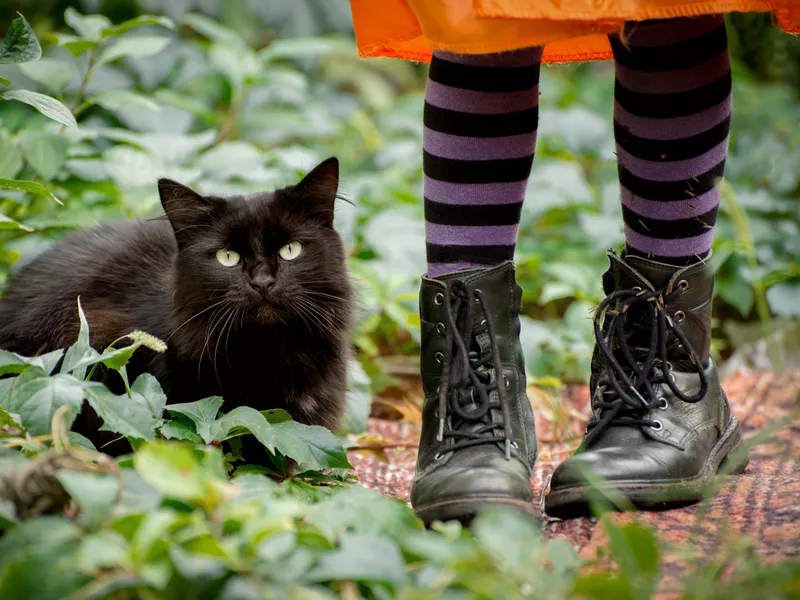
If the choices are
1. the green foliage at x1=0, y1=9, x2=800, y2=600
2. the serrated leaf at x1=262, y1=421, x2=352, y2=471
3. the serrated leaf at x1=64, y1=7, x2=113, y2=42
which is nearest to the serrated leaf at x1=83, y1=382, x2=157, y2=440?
the green foliage at x1=0, y1=9, x2=800, y2=600

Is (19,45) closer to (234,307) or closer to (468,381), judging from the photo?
(234,307)

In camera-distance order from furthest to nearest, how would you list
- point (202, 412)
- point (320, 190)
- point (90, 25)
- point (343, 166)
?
point (343, 166)
point (90, 25)
point (320, 190)
point (202, 412)

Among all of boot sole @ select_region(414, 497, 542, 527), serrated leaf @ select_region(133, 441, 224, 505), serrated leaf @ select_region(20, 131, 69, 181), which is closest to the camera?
serrated leaf @ select_region(133, 441, 224, 505)

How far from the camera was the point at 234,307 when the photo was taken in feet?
4.74

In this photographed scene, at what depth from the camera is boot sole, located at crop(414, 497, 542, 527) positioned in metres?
1.14

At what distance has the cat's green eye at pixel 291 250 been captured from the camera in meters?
1.51

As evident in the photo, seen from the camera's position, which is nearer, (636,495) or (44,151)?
(636,495)

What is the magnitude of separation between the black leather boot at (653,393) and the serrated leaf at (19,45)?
1009 millimetres

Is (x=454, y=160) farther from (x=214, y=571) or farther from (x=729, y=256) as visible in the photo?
(x=729, y=256)

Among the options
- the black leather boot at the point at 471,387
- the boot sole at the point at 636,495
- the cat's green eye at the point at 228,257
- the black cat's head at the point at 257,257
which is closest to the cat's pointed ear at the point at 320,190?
the black cat's head at the point at 257,257

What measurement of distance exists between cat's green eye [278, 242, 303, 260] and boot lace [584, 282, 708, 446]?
56cm

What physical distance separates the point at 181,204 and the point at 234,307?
8.9 inches

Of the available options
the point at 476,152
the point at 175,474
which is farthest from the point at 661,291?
the point at 175,474

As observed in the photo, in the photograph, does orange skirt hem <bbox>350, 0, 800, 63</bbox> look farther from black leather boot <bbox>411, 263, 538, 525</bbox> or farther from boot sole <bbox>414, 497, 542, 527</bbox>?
boot sole <bbox>414, 497, 542, 527</bbox>
